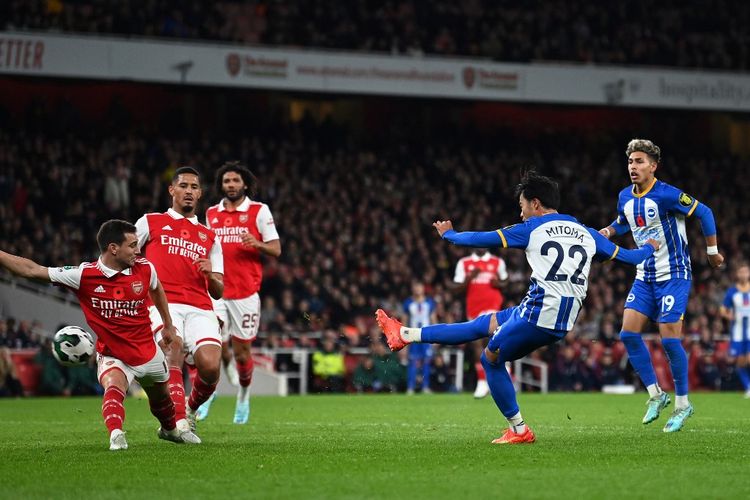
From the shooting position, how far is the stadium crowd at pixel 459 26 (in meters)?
28.6

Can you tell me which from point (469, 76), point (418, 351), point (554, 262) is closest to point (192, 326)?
point (554, 262)

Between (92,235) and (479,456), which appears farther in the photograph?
(92,235)

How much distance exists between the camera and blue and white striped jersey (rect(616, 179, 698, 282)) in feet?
34.2

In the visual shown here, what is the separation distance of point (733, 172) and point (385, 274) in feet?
45.1

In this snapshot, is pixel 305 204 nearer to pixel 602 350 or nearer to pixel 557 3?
pixel 602 350

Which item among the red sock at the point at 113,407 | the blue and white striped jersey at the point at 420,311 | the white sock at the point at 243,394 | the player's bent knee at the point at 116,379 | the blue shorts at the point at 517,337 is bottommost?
the white sock at the point at 243,394

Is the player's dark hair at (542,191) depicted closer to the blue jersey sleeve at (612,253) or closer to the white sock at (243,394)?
the blue jersey sleeve at (612,253)

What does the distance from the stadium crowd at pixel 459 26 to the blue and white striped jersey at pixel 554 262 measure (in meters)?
21.0

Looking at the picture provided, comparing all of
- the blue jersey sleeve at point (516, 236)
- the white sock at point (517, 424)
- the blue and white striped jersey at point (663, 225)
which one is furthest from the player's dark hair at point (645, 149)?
the white sock at point (517, 424)

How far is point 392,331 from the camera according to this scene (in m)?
8.89

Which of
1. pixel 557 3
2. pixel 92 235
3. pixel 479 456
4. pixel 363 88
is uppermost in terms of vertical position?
pixel 557 3

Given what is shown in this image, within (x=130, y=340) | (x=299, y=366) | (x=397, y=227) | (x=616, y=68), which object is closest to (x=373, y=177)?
(x=397, y=227)

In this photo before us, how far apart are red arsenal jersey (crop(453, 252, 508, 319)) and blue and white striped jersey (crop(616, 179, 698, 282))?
26.5 feet

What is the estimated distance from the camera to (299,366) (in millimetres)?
22500
